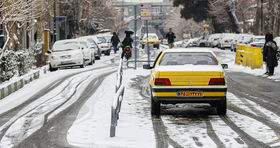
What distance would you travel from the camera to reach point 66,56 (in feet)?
93.2

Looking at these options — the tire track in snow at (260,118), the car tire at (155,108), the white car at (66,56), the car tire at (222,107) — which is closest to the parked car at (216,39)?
the white car at (66,56)

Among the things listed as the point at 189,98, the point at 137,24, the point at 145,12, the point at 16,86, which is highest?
the point at 145,12

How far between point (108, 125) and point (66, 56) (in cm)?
1818

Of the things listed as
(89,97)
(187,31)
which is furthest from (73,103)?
(187,31)

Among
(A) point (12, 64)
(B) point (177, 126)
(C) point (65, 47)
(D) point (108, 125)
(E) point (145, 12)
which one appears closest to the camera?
(B) point (177, 126)

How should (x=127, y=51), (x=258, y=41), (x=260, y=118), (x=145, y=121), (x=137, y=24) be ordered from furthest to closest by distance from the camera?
(x=258, y=41), (x=127, y=51), (x=137, y=24), (x=260, y=118), (x=145, y=121)

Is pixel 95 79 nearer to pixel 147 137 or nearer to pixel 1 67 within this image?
pixel 1 67

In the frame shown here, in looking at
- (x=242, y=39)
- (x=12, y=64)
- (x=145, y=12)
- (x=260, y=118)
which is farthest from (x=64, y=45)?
(x=242, y=39)

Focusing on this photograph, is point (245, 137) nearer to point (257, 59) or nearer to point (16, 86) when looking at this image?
point (16, 86)

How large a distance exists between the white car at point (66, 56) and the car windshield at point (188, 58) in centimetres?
1624

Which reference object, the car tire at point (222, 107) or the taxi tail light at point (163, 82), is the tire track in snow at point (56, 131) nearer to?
the taxi tail light at point (163, 82)

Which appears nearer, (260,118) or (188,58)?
(260,118)

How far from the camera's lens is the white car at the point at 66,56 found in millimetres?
28172

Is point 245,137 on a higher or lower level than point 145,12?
lower
